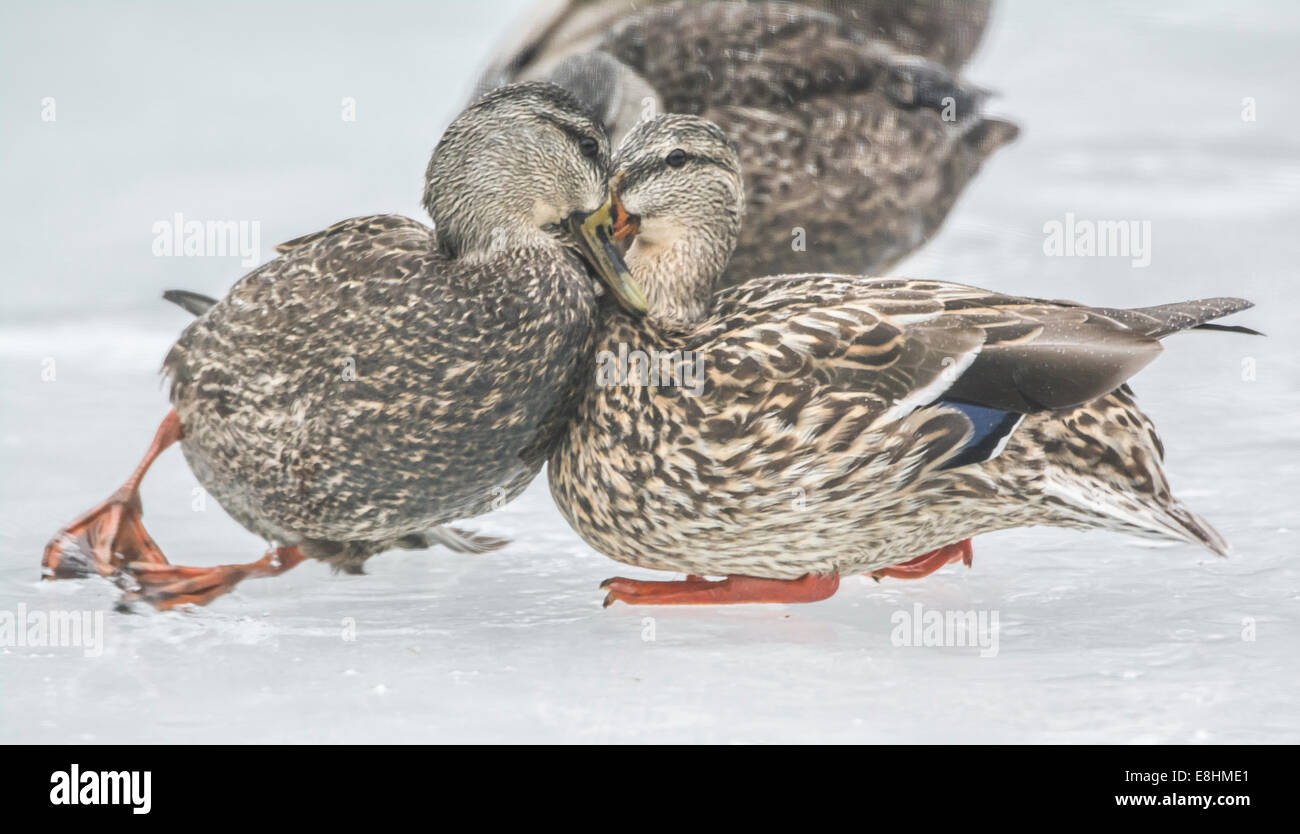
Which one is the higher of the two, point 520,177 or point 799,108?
point 799,108

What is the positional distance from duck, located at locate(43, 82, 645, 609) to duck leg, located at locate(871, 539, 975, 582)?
86 cm

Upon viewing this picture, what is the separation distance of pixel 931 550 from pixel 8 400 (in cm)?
280

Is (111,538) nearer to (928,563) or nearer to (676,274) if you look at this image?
(676,274)

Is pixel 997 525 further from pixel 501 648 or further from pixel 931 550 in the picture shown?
pixel 501 648

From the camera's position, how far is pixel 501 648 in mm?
3342

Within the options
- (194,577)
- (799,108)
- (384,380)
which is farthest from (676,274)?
(799,108)

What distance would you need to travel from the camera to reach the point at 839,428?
3.21 metres

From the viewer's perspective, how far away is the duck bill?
11.3ft

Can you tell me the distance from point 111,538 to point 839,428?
5.62ft

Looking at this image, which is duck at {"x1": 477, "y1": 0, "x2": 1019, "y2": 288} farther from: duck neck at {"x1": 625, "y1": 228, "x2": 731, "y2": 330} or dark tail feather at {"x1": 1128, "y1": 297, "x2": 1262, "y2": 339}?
dark tail feather at {"x1": 1128, "y1": 297, "x2": 1262, "y2": 339}

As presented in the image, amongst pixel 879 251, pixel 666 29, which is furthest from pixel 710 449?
pixel 666 29

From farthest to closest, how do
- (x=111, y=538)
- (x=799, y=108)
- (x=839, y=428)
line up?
(x=799, y=108), (x=111, y=538), (x=839, y=428)

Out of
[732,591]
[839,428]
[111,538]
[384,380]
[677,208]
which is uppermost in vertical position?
[677,208]

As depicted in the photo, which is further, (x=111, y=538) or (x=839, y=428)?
(x=111, y=538)
